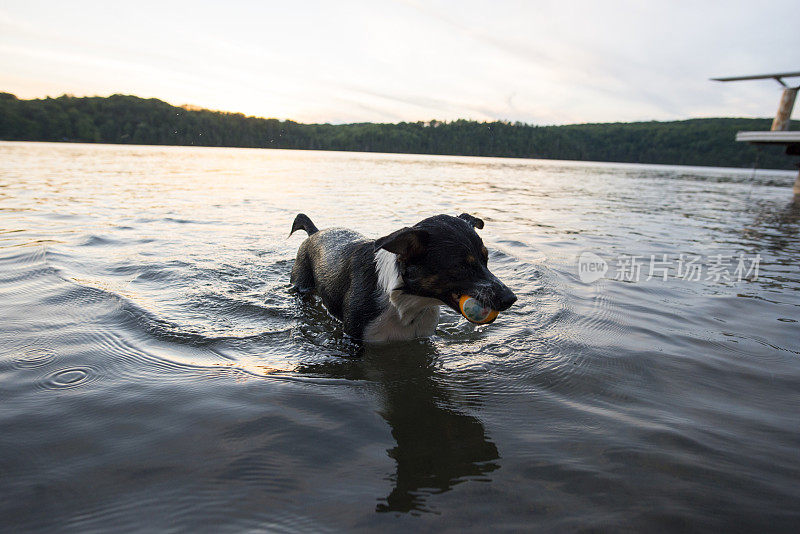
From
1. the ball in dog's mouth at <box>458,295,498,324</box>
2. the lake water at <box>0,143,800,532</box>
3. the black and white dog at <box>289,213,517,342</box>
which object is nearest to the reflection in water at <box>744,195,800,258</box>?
the lake water at <box>0,143,800,532</box>

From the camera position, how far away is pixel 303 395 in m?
4.20

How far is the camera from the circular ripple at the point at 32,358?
445 centimetres

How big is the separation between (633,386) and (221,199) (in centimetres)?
1718

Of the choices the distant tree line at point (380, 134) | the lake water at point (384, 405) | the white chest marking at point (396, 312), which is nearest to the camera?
the lake water at point (384, 405)

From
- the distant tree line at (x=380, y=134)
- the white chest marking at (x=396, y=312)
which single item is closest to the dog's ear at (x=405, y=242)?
the white chest marking at (x=396, y=312)

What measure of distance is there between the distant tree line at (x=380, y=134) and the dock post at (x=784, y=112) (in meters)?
66.9

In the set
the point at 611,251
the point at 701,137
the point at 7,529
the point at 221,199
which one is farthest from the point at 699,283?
the point at 701,137

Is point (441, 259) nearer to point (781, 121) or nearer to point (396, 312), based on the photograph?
point (396, 312)

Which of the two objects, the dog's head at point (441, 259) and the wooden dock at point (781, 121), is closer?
the dog's head at point (441, 259)

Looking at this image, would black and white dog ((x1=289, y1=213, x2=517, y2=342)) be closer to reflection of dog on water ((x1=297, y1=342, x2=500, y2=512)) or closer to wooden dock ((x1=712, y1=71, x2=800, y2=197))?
reflection of dog on water ((x1=297, y1=342, x2=500, y2=512))

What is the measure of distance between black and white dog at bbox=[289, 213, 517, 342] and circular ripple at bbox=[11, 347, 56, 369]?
308 cm

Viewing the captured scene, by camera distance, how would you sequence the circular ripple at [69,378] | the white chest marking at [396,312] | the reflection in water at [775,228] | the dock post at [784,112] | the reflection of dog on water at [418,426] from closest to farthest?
the reflection of dog on water at [418,426], the circular ripple at [69,378], the white chest marking at [396,312], the reflection in water at [775,228], the dock post at [784,112]

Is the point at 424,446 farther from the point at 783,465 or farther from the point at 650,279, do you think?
the point at 650,279

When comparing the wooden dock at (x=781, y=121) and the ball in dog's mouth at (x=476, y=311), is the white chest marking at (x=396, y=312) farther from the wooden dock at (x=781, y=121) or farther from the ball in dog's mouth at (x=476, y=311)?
the wooden dock at (x=781, y=121)
